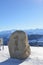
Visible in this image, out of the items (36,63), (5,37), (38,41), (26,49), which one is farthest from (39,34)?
(36,63)

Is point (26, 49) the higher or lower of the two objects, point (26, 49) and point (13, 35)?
the lower

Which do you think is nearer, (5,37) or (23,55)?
(23,55)

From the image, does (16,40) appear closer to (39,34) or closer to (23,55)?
(23,55)

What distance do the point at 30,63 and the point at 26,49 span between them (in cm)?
101

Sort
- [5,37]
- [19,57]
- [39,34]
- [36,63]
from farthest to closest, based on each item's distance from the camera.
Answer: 1. [39,34]
2. [5,37]
3. [19,57]
4. [36,63]

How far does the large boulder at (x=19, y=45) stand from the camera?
634cm

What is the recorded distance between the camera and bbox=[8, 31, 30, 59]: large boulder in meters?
6.34

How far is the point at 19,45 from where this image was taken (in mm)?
6426

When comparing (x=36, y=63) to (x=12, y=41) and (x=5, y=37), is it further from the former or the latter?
(x=5, y=37)

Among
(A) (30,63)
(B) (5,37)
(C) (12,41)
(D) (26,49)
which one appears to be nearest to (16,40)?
(C) (12,41)

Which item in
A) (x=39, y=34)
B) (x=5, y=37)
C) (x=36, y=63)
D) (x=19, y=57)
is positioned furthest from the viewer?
(x=39, y=34)

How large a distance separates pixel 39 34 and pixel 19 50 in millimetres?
8334

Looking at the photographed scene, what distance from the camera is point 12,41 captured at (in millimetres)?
6586

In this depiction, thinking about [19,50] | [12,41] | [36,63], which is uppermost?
[12,41]
